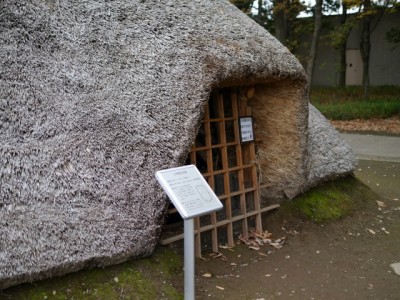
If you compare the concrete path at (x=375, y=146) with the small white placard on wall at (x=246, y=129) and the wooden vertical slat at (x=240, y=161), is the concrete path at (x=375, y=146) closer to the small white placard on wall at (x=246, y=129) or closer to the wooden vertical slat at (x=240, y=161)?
the small white placard on wall at (x=246, y=129)

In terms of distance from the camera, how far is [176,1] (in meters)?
4.10

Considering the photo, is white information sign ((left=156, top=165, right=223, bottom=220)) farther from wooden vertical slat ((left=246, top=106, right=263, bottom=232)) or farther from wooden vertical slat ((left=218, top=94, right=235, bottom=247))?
wooden vertical slat ((left=246, top=106, right=263, bottom=232))

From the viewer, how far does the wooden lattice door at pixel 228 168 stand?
4215 millimetres

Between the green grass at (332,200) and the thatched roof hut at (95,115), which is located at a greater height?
the thatched roof hut at (95,115)

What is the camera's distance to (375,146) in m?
9.73

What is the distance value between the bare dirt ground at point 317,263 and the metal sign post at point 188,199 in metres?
0.86

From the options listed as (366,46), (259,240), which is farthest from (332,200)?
(366,46)

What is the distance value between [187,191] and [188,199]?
0.06 m

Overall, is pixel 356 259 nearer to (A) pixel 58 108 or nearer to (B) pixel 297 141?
(B) pixel 297 141

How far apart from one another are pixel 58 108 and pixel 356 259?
9.92 ft

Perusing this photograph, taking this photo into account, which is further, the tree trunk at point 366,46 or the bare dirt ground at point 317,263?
the tree trunk at point 366,46

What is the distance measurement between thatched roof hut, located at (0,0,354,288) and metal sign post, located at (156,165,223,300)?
53 cm

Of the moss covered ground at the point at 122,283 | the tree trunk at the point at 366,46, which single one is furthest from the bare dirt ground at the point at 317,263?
the tree trunk at the point at 366,46

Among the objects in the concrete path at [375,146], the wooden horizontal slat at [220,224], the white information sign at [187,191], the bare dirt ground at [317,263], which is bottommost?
the concrete path at [375,146]
